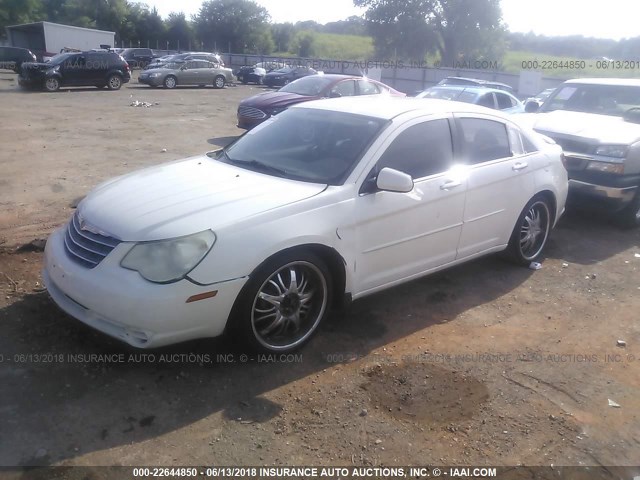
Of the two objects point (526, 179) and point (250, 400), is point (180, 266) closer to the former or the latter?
point (250, 400)

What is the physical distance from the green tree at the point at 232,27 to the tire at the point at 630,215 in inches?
2521

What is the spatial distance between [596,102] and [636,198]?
215cm

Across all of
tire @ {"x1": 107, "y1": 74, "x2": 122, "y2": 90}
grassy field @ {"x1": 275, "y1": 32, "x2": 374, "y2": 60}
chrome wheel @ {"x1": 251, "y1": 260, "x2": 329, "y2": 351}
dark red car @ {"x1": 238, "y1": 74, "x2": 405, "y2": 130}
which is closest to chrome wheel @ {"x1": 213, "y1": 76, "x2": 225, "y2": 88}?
tire @ {"x1": 107, "y1": 74, "x2": 122, "y2": 90}

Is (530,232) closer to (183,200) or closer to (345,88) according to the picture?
(183,200)

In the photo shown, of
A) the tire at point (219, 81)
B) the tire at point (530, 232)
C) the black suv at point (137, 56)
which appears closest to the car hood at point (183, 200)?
the tire at point (530, 232)

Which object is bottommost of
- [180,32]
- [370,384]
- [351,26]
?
[370,384]

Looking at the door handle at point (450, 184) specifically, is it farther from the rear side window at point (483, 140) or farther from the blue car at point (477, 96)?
the blue car at point (477, 96)

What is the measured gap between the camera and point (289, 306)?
152 inches

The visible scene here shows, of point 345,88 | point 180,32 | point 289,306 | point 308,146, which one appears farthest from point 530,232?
point 180,32

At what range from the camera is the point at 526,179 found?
551 centimetres

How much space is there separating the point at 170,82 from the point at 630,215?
25103mm

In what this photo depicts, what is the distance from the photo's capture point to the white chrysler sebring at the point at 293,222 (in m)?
3.43

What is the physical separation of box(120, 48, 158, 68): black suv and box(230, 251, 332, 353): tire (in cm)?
4085

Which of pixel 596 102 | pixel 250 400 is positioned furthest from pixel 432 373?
pixel 596 102
